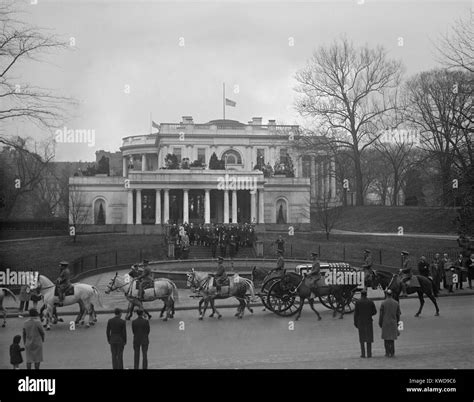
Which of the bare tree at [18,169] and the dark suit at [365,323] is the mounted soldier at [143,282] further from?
the dark suit at [365,323]

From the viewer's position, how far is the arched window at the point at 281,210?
58303 mm

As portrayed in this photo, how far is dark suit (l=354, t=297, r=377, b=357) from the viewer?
14539 millimetres

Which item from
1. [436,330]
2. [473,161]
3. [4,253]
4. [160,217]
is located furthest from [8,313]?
[160,217]

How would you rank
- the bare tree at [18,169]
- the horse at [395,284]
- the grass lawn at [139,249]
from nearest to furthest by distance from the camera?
the horse at [395,284] → the bare tree at [18,169] → the grass lawn at [139,249]

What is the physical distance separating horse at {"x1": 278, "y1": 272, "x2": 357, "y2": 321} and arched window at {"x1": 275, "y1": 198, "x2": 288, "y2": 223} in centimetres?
3769

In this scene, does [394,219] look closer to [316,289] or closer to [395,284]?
[395,284]

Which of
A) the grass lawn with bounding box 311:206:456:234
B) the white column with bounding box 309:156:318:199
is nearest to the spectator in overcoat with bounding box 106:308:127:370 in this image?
the grass lawn with bounding box 311:206:456:234

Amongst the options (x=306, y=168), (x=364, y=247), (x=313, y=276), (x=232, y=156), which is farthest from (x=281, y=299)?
(x=232, y=156)

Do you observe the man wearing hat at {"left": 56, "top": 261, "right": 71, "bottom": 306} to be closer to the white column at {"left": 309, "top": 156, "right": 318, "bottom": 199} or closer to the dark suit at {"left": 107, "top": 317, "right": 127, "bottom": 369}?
the dark suit at {"left": 107, "top": 317, "right": 127, "bottom": 369}

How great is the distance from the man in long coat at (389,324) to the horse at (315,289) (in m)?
4.88

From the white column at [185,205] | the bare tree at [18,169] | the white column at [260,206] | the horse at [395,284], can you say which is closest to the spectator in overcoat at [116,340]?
the bare tree at [18,169]

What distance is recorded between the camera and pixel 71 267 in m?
29.6
